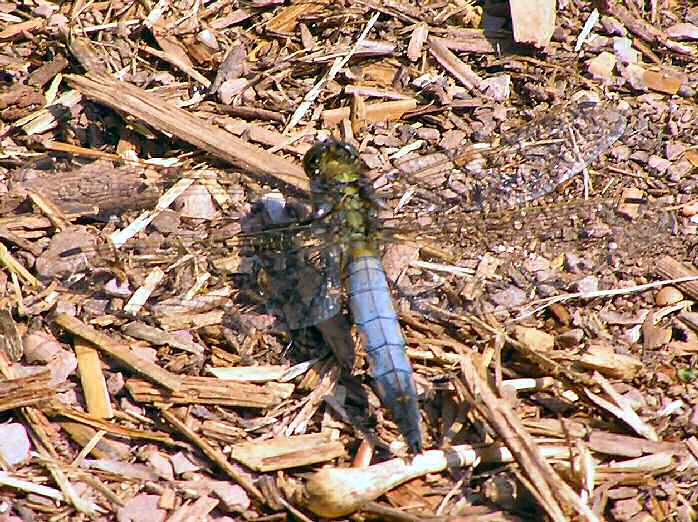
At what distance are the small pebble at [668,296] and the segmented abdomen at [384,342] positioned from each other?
1.05 meters

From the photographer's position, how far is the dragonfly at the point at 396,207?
11.2ft

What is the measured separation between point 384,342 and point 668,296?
1.17m

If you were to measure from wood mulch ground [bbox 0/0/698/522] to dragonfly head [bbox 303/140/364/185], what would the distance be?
91 millimetres

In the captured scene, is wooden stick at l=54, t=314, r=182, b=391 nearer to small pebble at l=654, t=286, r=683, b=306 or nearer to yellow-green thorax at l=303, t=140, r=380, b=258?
yellow-green thorax at l=303, t=140, r=380, b=258

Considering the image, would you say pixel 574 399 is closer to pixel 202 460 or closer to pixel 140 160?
pixel 202 460

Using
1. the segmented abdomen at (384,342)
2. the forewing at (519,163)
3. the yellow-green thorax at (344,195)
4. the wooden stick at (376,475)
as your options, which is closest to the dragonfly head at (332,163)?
the yellow-green thorax at (344,195)

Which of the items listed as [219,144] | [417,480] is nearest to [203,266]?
[219,144]

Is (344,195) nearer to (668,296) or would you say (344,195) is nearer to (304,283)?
(304,283)

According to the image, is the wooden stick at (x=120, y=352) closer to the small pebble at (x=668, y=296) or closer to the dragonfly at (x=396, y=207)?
the dragonfly at (x=396, y=207)

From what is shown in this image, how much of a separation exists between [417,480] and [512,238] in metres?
1.09

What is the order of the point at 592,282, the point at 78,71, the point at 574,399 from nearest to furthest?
1. the point at 574,399
2. the point at 592,282
3. the point at 78,71

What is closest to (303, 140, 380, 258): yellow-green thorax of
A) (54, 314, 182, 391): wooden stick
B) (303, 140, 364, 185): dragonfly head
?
(303, 140, 364, 185): dragonfly head

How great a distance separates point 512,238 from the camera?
11.8 feet

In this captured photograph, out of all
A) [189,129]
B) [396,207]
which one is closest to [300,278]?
[396,207]
